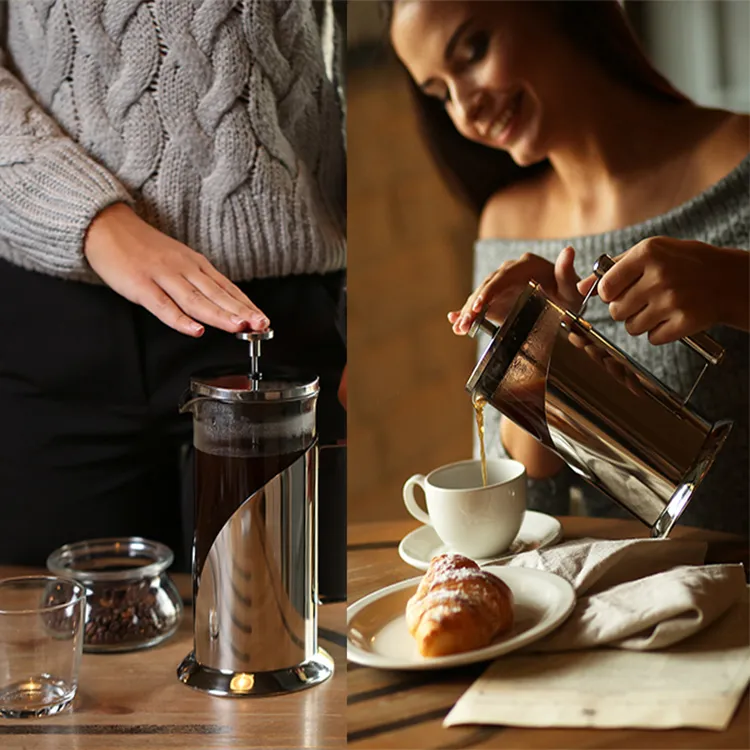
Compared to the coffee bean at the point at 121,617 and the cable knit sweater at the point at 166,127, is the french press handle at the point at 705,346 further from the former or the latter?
the coffee bean at the point at 121,617

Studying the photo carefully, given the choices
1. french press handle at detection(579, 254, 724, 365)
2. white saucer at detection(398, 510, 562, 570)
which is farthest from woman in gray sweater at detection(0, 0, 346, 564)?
french press handle at detection(579, 254, 724, 365)

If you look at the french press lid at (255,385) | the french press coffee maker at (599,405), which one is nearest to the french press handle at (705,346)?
the french press coffee maker at (599,405)

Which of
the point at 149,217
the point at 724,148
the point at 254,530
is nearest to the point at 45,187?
the point at 149,217

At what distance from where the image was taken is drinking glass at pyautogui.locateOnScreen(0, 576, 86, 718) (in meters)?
0.84

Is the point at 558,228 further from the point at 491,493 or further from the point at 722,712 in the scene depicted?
the point at 722,712

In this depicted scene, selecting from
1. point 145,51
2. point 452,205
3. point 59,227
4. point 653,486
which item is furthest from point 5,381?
point 653,486

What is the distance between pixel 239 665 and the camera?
2.84 ft

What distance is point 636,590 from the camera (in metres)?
0.71

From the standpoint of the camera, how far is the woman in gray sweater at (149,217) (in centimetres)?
91

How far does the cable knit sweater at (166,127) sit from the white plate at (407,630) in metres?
0.35

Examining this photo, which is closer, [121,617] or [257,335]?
[257,335]

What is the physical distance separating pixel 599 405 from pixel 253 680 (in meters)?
0.36

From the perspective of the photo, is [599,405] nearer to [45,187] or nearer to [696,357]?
[696,357]

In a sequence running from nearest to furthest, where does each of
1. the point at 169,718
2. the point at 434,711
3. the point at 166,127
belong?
the point at 434,711, the point at 169,718, the point at 166,127
